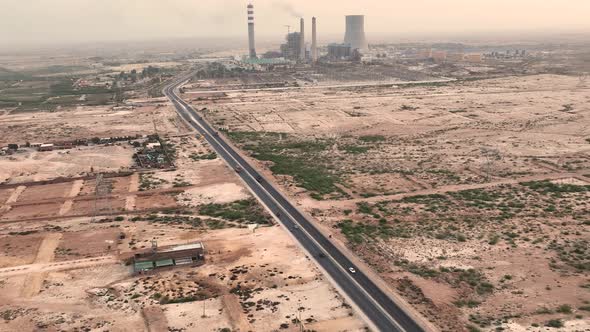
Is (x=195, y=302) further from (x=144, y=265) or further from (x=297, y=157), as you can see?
(x=297, y=157)

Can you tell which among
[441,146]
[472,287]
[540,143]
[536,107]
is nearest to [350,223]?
[472,287]

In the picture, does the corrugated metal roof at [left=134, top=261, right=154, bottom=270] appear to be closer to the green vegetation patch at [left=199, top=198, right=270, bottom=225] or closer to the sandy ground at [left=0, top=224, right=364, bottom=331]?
the sandy ground at [left=0, top=224, right=364, bottom=331]

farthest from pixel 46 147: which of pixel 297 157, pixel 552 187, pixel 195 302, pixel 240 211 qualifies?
pixel 552 187

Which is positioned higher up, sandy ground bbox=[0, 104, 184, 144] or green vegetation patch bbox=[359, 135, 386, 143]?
sandy ground bbox=[0, 104, 184, 144]

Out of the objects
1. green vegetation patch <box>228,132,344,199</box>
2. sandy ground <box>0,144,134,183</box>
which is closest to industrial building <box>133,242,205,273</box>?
green vegetation patch <box>228,132,344,199</box>

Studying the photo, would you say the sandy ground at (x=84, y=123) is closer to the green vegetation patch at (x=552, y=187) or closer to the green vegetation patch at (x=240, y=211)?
the green vegetation patch at (x=240, y=211)

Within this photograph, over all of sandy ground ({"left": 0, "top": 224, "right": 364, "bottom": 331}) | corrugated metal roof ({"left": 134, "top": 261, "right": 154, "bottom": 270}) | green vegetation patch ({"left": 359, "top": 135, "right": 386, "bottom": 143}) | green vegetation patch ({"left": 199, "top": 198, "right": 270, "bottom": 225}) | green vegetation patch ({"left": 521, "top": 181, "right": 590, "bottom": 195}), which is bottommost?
sandy ground ({"left": 0, "top": 224, "right": 364, "bottom": 331})
